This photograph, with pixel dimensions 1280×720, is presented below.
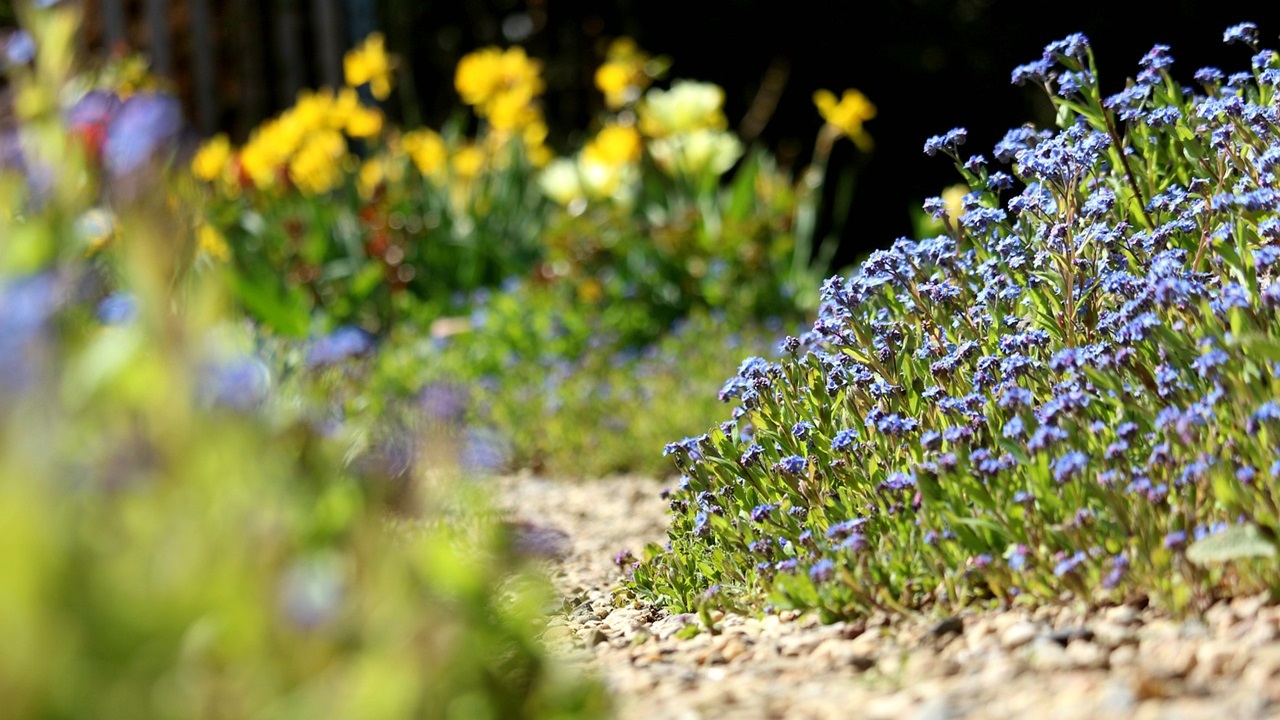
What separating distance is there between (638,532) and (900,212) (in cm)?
446

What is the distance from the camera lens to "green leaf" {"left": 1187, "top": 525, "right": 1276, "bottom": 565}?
1776mm

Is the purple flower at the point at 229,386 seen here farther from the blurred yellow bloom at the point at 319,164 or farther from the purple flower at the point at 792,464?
the blurred yellow bloom at the point at 319,164

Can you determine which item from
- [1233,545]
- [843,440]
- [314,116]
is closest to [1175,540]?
[1233,545]

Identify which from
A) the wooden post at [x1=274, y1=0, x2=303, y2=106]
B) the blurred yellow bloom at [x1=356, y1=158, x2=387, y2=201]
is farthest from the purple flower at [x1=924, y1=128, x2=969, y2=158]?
the wooden post at [x1=274, y1=0, x2=303, y2=106]

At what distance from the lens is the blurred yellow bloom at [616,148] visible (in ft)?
20.6

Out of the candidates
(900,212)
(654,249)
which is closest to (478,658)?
(654,249)

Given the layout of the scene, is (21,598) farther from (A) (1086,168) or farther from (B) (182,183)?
(A) (1086,168)

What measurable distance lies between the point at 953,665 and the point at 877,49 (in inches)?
241

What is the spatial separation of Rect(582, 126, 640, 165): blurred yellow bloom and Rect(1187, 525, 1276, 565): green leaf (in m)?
4.67

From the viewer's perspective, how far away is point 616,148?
627 cm

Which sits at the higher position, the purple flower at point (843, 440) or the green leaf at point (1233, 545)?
the purple flower at point (843, 440)

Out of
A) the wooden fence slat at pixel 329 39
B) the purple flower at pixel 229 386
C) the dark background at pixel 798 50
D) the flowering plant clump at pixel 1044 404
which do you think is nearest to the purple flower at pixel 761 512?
the flowering plant clump at pixel 1044 404

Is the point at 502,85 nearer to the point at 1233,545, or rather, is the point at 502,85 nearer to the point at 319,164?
the point at 319,164

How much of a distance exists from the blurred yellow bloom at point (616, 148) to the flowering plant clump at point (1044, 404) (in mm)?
3625
